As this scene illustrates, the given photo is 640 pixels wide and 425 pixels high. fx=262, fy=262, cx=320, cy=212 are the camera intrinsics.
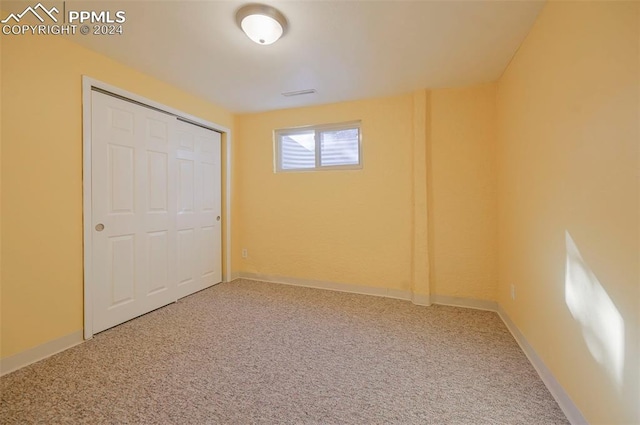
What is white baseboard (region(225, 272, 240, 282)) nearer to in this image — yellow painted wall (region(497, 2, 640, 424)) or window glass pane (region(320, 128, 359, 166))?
window glass pane (region(320, 128, 359, 166))

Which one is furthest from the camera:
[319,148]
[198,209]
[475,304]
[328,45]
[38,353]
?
[319,148]

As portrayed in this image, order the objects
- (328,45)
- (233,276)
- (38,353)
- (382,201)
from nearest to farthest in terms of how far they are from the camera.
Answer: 1. (38,353)
2. (328,45)
3. (382,201)
4. (233,276)

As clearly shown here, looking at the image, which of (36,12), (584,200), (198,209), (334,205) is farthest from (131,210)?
(584,200)

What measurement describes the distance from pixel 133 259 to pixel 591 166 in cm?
347

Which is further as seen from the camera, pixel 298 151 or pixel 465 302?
pixel 298 151

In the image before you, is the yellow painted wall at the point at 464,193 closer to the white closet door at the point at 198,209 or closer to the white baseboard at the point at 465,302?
the white baseboard at the point at 465,302

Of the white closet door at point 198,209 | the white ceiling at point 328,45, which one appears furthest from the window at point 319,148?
the white closet door at point 198,209

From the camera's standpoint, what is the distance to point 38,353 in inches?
74.3

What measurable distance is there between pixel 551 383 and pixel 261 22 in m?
2.91

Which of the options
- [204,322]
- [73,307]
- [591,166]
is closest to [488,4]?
[591,166]

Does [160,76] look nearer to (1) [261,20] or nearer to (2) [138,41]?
(2) [138,41]

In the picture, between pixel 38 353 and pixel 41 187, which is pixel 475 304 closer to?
pixel 38 353

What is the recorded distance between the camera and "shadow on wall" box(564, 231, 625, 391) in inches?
42.0

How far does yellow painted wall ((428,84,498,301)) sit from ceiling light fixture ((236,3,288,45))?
198 centimetres
